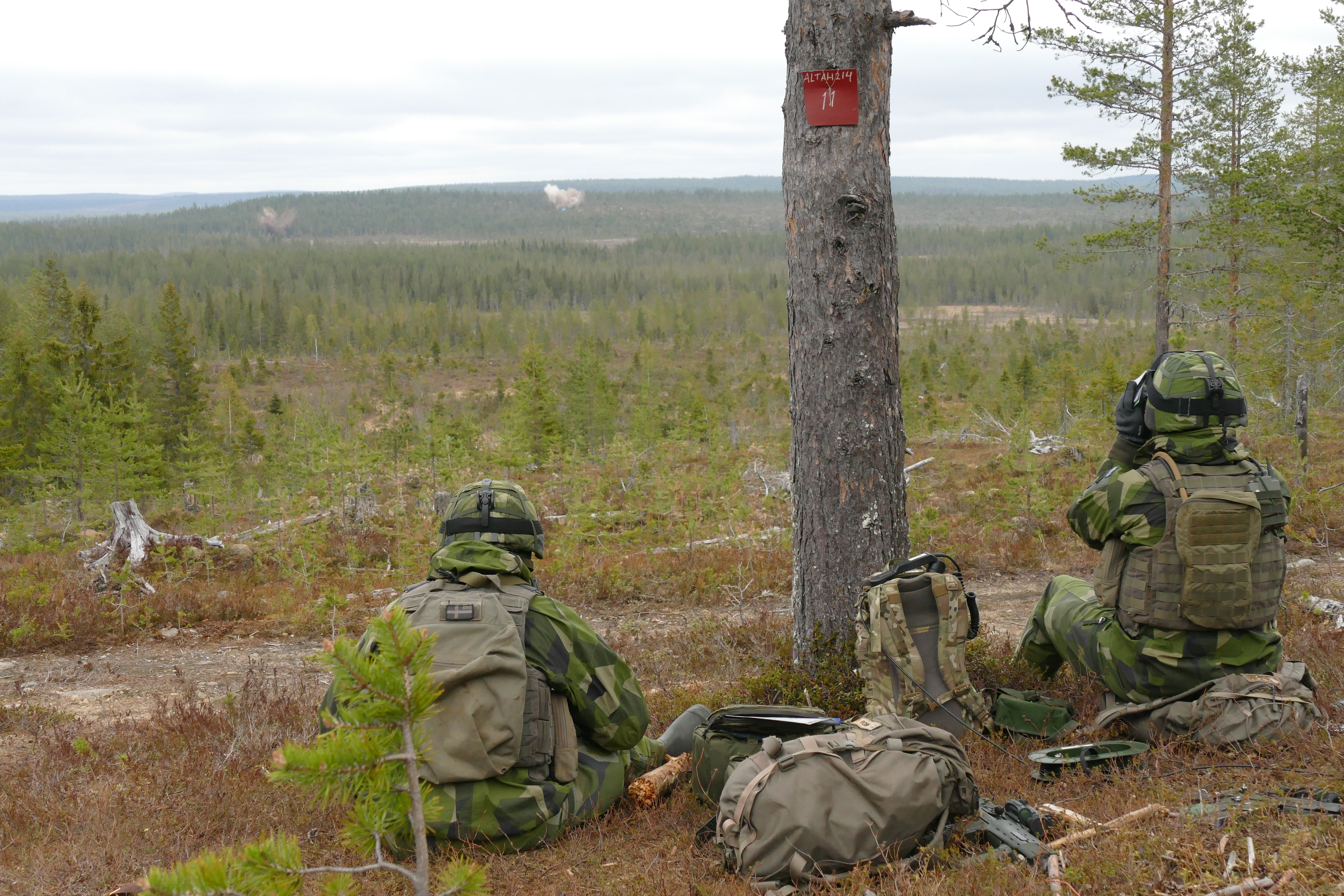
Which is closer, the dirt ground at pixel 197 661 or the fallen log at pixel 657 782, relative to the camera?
the fallen log at pixel 657 782

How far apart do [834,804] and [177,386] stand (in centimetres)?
3499

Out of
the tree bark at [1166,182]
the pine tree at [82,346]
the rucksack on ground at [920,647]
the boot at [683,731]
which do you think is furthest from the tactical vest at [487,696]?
the pine tree at [82,346]

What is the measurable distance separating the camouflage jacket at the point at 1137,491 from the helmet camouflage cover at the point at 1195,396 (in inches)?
2.1

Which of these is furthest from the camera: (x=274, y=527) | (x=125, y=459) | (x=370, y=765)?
(x=125, y=459)

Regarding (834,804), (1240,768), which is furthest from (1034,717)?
(834,804)

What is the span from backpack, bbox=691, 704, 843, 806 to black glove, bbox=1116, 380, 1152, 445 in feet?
6.72

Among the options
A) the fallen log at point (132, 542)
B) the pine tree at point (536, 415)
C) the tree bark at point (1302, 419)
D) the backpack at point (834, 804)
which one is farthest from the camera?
the pine tree at point (536, 415)

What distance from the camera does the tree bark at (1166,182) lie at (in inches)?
631

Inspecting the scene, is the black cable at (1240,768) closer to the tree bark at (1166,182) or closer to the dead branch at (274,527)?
the dead branch at (274,527)

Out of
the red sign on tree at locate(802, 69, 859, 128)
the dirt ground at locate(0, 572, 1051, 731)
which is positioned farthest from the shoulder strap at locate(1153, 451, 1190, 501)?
the dirt ground at locate(0, 572, 1051, 731)

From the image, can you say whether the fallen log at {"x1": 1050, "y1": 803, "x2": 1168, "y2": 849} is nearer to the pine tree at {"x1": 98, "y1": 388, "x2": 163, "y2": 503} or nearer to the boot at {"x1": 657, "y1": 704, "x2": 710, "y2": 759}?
the boot at {"x1": 657, "y1": 704, "x2": 710, "y2": 759}

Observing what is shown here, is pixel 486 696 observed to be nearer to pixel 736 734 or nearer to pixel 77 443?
pixel 736 734

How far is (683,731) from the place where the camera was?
4.40 m

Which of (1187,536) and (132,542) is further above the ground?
(1187,536)
